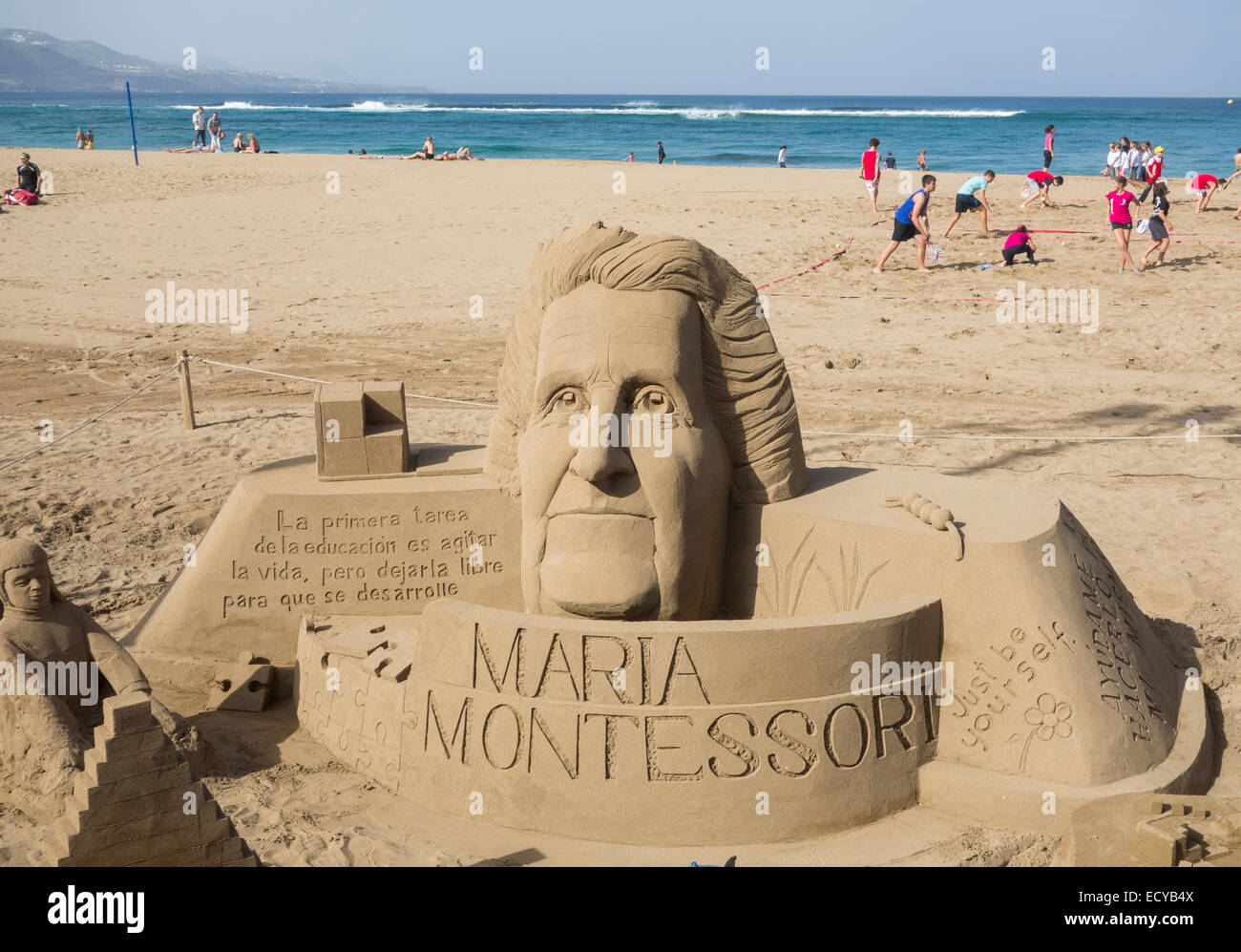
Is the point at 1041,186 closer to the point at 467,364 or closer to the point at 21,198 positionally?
the point at 467,364

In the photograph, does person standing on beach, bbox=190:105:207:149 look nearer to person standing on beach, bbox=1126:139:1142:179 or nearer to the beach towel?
the beach towel

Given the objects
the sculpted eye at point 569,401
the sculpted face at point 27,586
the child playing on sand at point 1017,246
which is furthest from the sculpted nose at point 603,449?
the child playing on sand at point 1017,246

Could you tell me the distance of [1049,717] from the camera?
4.48 metres

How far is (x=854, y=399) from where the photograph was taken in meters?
10.4

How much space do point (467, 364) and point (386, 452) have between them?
18.8 feet

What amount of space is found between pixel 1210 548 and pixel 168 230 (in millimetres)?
15588

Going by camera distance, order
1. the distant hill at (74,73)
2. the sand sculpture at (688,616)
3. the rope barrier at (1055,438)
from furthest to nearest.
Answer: the distant hill at (74,73), the rope barrier at (1055,438), the sand sculpture at (688,616)

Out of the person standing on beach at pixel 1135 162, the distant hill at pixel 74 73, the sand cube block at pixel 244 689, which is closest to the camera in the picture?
the sand cube block at pixel 244 689

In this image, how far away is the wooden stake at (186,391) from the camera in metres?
9.27

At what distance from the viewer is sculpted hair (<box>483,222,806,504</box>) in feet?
16.5

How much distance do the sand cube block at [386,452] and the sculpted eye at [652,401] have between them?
160cm

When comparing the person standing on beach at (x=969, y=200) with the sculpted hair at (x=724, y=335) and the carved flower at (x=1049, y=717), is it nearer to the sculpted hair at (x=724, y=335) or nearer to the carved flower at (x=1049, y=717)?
the sculpted hair at (x=724, y=335)

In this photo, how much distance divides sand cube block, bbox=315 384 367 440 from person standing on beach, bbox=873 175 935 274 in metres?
9.83

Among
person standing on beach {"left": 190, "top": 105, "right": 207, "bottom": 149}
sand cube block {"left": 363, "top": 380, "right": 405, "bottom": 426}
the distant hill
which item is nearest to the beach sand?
sand cube block {"left": 363, "top": 380, "right": 405, "bottom": 426}
